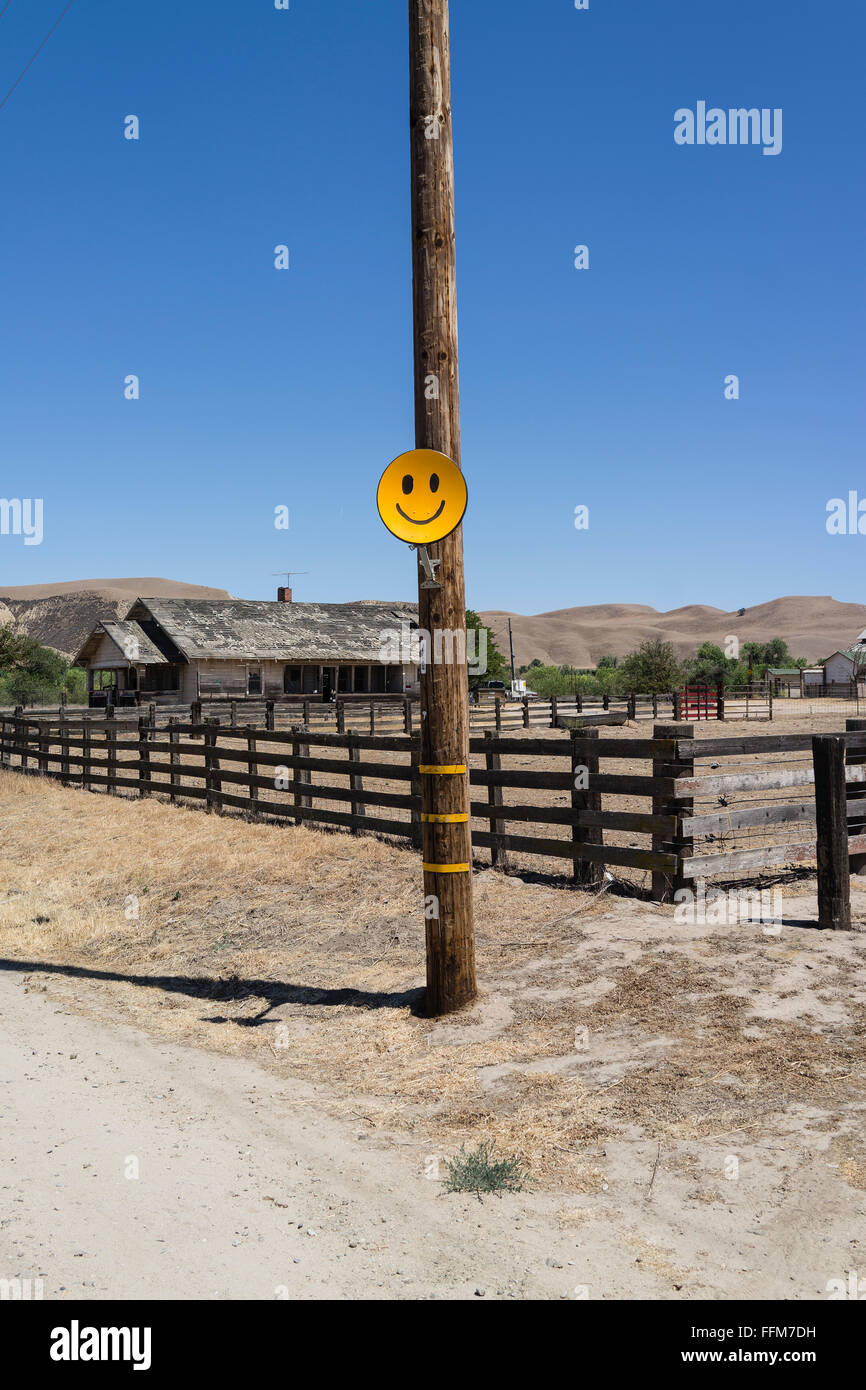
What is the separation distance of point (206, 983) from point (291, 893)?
214cm

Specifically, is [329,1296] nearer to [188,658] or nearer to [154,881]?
[154,881]

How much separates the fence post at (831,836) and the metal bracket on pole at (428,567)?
3442mm

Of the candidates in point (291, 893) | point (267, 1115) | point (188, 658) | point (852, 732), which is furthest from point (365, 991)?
point (188, 658)

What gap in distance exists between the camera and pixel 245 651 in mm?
45531

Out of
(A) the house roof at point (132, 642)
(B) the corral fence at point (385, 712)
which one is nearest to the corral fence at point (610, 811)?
(B) the corral fence at point (385, 712)

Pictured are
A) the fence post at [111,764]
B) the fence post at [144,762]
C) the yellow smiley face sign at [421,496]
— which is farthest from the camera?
the fence post at [111,764]

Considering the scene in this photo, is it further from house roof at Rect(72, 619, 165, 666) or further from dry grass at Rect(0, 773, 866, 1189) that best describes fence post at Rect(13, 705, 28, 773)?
house roof at Rect(72, 619, 165, 666)

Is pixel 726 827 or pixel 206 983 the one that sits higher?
pixel 726 827

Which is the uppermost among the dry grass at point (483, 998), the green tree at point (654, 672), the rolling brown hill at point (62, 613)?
the rolling brown hill at point (62, 613)

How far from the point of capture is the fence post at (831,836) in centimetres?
758

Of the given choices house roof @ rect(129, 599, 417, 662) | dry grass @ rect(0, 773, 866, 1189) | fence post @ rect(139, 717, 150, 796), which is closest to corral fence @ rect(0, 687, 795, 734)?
house roof @ rect(129, 599, 417, 662)

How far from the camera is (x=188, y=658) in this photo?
43.3 m

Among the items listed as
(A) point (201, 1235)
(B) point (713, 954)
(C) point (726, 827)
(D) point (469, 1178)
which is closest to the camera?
(A) point (201, 1235)

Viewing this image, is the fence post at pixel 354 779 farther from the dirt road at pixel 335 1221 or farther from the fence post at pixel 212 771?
the dirt road at pixel 335 1221
